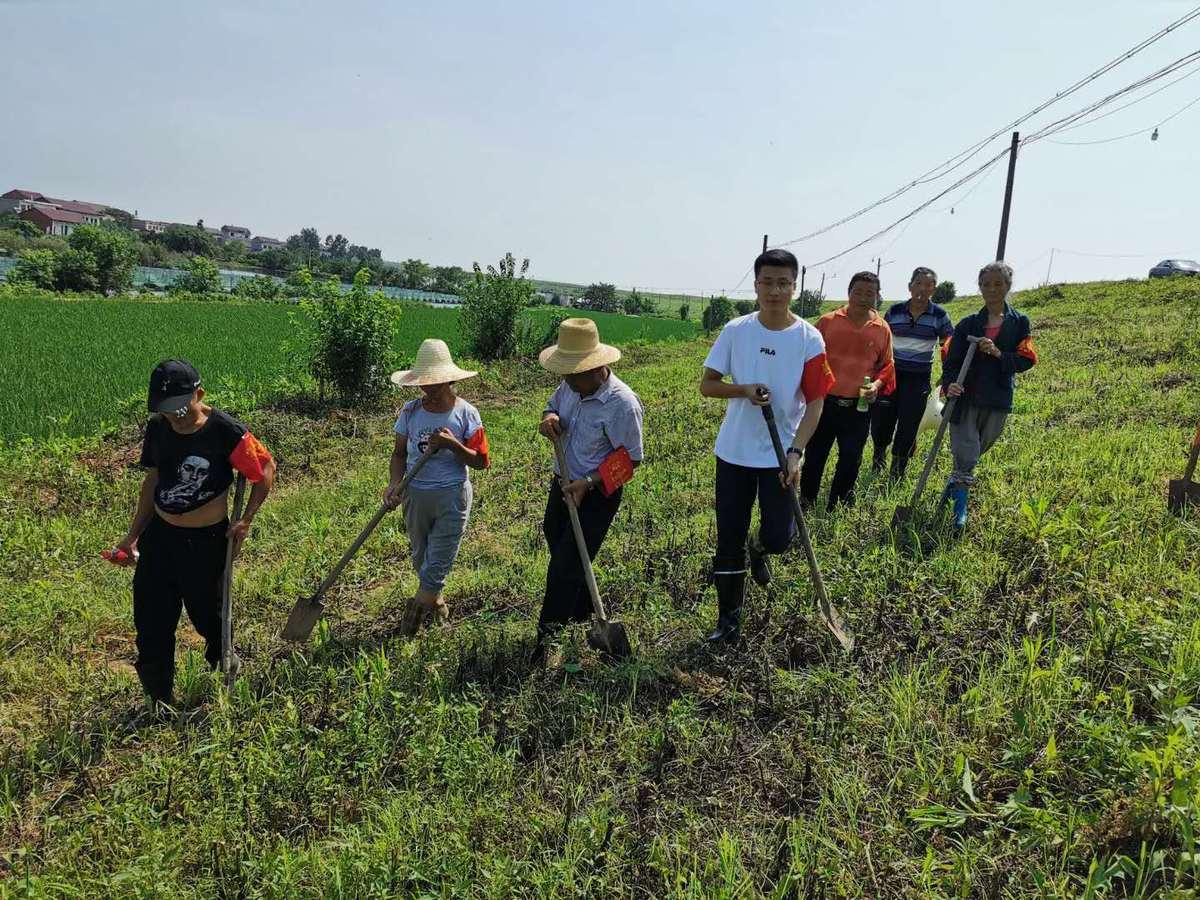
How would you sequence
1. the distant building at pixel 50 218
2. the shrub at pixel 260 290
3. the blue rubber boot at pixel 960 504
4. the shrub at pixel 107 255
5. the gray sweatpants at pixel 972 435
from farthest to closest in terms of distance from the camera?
the distant building at pixel 50 218, the shrub at pixel 260 290, the shrub at pixel 107 255, the gray sweatpants at pixel 972 435, the blue rubber boot at pixel 960 504

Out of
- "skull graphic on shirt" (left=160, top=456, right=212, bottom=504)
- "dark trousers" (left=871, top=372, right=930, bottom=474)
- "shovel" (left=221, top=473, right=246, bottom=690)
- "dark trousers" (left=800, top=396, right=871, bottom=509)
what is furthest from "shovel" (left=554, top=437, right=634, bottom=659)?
"dark trousers" (left=871, top=372, right=930, bottom=474)

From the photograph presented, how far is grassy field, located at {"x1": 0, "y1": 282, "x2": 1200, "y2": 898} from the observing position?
1970mm

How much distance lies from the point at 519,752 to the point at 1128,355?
10976 mm

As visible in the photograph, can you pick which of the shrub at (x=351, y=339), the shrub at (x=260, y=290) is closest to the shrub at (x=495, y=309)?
the shrub at (x=351, y=339)

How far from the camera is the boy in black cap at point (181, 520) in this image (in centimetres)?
289

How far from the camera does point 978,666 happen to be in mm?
2773

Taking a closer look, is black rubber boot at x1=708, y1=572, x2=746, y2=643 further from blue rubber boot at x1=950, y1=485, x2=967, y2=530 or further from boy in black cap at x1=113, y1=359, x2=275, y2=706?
boy in black cap at x1=113, y1=359, x2=275, y2=706

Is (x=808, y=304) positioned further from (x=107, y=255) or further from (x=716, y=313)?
(x=107, y=255)

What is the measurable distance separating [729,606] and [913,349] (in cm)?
283

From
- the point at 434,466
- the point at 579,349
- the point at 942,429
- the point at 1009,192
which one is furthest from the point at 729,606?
the point at 1009,192

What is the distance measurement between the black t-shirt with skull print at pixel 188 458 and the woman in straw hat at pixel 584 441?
4.70 feet

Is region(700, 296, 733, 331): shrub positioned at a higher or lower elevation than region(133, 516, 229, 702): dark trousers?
higher

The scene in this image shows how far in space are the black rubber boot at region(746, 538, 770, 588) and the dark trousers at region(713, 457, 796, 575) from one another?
10.4 inches

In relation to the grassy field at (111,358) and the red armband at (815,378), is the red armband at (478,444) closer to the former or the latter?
the red armband at (815,378)
